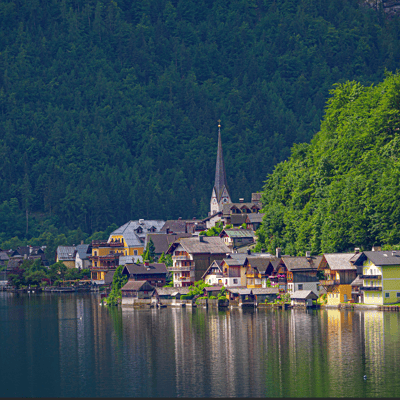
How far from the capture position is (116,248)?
167875 millimetres

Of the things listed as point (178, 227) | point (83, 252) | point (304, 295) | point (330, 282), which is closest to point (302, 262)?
point (304, 295)

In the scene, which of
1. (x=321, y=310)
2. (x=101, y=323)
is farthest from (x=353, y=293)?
(x=101, y=323)

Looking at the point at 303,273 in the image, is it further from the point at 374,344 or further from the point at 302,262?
the point at 374,344

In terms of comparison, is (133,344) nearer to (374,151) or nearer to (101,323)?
(101,323)

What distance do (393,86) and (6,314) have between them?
57119mm

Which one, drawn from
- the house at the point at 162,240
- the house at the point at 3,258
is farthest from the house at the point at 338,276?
the house at the point at 3,258

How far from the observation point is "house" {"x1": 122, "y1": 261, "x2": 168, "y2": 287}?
110988 millimetres

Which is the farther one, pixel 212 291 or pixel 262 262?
pixel 212 291

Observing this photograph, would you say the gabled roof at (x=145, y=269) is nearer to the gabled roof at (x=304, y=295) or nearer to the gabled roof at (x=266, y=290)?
the gabled roof at (x=266, y=290)

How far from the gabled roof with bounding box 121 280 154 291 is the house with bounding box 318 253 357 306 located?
28.1 meters

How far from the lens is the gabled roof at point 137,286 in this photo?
4247 inches

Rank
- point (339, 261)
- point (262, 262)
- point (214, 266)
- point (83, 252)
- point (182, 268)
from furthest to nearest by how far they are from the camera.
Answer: point (83, 252)
point (182, 268)
point (214, 266)
point (262, 262)
point (339, 261)

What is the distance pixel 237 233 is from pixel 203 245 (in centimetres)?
1054

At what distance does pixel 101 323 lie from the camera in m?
85.8
